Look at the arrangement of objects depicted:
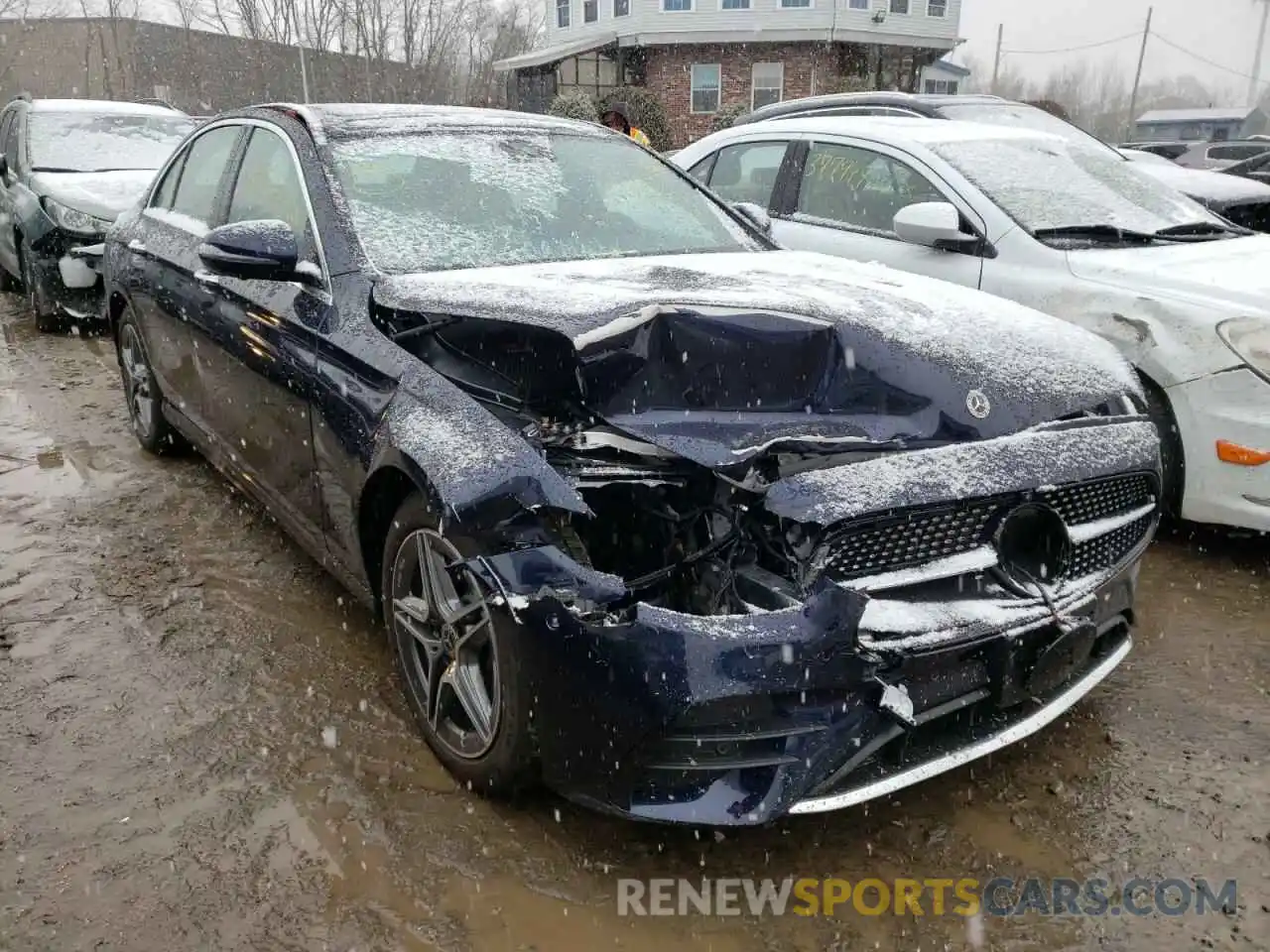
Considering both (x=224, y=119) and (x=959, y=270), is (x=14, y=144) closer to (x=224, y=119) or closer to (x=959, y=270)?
(x=224, y=119)

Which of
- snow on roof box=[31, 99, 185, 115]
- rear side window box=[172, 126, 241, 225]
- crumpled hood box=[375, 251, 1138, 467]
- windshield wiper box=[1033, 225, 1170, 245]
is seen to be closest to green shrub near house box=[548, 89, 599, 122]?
snow on roof box=[31, 99, 185, 115]

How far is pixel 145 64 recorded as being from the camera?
139 ft

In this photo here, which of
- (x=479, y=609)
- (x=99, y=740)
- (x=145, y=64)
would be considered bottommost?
(x=99, y=740)

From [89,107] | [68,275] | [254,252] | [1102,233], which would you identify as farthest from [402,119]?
[89,107]

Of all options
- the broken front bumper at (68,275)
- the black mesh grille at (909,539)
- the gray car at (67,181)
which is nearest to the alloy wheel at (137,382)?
the broken front bumper at (68,275)

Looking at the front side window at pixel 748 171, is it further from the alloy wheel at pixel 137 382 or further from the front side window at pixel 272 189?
the alloy wheel at pixel 137 382

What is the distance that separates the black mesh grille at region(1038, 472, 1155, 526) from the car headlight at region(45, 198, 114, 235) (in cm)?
748

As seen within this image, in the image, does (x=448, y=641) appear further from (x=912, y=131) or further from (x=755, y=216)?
(x=912, y=131)

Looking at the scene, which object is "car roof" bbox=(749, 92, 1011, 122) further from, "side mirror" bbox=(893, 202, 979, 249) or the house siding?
the house siding

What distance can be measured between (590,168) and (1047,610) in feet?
8.00

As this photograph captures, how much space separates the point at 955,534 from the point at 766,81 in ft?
100

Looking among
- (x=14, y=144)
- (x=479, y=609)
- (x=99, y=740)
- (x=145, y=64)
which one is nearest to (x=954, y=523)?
(x=479, y=609)

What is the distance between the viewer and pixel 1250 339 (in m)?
3.76

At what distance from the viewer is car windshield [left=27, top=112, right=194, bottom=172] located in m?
8.52
